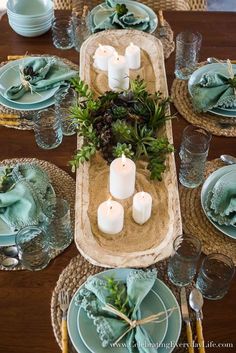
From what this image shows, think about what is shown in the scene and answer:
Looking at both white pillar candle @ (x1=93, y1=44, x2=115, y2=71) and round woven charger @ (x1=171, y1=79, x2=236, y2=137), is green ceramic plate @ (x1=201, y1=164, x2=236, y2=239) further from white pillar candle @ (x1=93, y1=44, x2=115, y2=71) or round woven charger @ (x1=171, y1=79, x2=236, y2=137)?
white pillar candle @ (x1=93, y1=44, x2=115, y2=71)

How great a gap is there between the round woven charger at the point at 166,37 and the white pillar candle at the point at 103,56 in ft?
0.76

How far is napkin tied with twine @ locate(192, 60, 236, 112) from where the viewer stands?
133 centimetres

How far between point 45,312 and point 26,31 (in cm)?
98

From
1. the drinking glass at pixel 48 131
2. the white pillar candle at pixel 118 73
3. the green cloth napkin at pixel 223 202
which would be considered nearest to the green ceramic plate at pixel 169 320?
the green cloth napkin at pixel 223 202

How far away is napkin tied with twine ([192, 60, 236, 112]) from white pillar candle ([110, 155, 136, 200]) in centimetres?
38

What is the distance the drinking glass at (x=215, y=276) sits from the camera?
976 mm

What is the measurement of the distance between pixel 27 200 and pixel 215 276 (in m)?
0.43

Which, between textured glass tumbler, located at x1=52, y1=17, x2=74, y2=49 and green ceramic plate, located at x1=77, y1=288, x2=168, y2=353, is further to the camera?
textured glass tumbler, located at x1=52, y1=17, x2=74, y2=49

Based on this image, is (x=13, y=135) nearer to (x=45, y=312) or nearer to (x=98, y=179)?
(x=98, y=179)

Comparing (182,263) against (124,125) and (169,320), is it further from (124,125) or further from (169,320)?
(124,125)

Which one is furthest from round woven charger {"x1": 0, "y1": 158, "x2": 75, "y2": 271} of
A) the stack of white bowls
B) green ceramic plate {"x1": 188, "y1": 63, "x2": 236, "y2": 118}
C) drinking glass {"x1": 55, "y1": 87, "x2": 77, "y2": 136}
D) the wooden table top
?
the stack of white bowls

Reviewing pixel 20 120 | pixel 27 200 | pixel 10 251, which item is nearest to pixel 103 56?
pixel 20 120

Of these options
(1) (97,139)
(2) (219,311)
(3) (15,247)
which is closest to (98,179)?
(1) (97,139)

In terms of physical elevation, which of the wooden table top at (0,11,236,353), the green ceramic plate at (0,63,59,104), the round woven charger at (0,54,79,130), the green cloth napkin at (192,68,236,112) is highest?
the green cloth napkin at (192,68,236,112)
